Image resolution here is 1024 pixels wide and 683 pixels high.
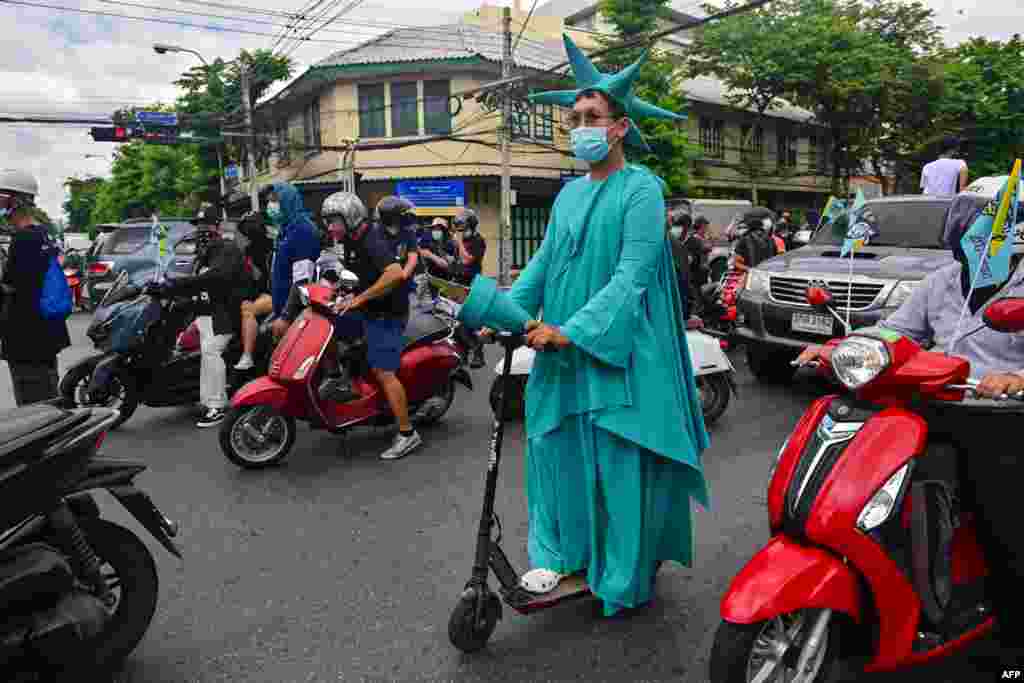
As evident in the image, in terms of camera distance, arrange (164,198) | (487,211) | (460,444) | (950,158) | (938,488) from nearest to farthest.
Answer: (938,488) < (460,444) < (950,158) < (487,211) < (164,198)

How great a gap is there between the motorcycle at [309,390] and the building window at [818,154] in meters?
35.9

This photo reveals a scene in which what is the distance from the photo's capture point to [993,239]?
7.74 ft

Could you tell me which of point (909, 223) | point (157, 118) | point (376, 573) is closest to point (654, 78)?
point (157, 118)

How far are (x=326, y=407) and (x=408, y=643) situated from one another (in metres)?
2.54

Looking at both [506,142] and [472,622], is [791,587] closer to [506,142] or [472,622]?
[472,622]

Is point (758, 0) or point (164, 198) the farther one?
point (164, 198)

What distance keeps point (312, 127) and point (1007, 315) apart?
27.8m

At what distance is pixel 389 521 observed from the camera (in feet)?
13.3

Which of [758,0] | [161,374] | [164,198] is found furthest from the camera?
[164,198]

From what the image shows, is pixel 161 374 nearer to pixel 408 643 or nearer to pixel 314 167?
pixel 408 643

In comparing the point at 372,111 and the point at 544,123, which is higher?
the point at 372,111

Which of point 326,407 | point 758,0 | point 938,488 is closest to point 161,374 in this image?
point 326,407

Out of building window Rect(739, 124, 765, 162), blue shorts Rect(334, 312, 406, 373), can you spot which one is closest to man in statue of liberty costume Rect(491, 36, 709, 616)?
blue shorts Rect(334, 312, 406, 373)

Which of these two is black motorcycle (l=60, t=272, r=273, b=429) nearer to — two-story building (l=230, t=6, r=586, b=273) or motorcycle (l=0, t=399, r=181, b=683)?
motorcycle (l=0, t=399, r=181, b=683)
